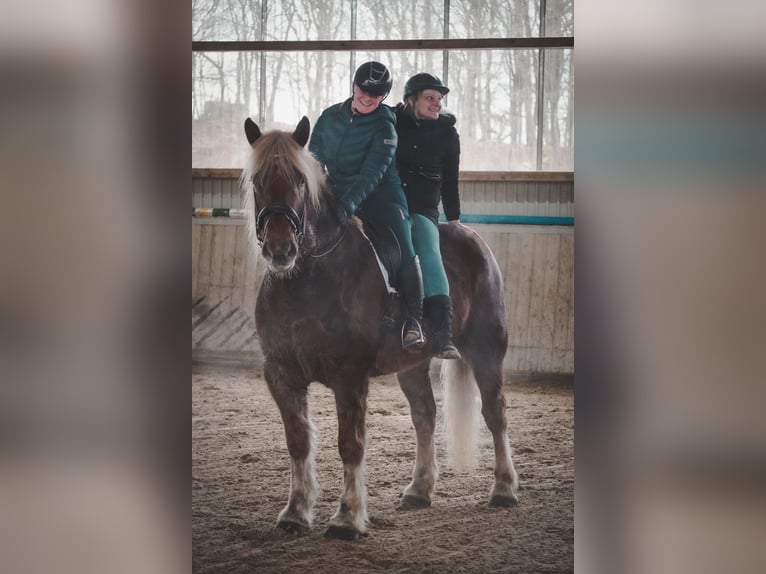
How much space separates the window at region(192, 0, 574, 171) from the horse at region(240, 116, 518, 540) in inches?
7.6

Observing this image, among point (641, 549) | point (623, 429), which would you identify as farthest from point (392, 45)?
point (641, 549)

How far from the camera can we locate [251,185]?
8.04ft

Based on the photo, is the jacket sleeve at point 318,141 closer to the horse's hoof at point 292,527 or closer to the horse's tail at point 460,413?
the horse's tail at point 460,413

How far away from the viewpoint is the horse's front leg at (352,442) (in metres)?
2.45

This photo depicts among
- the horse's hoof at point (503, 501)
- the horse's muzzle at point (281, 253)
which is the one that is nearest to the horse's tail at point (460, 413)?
the horse's hoof at point (503, 501)

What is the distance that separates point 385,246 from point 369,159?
1.05ft

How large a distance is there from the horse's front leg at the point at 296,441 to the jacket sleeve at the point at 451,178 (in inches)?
32.8

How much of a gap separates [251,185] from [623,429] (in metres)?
1.59

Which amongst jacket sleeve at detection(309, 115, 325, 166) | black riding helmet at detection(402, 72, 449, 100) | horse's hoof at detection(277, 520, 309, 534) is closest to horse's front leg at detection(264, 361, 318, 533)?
horse's hoof at detection(277, 520, 309, 534)

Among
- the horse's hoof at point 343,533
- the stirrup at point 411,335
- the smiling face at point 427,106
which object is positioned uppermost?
the smiling face at point 427,106

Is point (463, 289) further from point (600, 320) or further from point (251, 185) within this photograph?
point (251, 185)

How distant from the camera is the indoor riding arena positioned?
8.00ft

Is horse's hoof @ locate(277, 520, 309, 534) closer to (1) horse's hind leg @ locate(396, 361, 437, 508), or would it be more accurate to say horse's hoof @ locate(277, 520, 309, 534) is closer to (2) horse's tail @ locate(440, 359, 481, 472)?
(1) horse's hind leg @ locate(396, 361, 437, 508)

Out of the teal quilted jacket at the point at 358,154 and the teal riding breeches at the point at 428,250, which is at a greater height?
the teal quilted jacket at the point at 358,154
